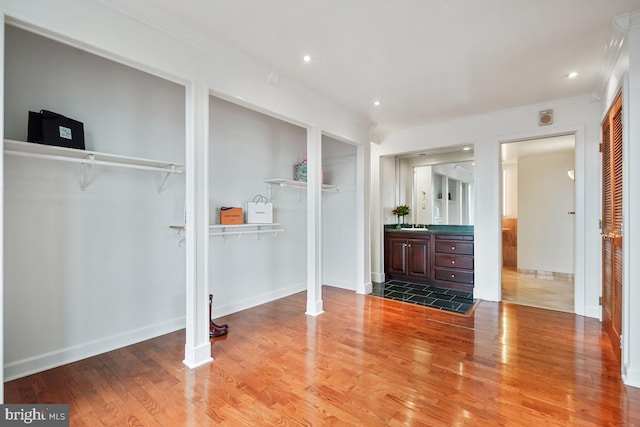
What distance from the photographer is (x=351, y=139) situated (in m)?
4.16

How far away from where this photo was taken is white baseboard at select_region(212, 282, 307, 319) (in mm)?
3430

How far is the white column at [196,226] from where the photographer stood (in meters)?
2.35

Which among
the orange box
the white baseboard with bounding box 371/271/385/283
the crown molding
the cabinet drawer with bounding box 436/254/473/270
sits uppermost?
the crown molding

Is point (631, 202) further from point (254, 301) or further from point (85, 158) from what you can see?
point (85, 158)

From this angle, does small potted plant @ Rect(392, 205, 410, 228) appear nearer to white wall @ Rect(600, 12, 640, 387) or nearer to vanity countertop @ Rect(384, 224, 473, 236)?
vanity countertop @ Rect(384, 224, 473, 236)

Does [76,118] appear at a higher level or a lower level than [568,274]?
higher

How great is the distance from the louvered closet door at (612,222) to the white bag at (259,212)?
3.15m

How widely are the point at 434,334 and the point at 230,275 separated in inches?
87.6

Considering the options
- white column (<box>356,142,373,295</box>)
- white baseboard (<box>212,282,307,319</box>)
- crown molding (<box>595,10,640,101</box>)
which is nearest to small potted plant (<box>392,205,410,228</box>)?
white column (<box>356,142,373,295</box>)

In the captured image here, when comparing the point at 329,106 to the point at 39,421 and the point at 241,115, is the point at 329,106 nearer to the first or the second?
the point at 241,115

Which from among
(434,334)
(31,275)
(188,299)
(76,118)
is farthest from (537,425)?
(76,118)

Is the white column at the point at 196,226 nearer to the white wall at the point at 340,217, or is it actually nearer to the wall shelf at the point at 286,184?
the wall shelf at the point at 286,184

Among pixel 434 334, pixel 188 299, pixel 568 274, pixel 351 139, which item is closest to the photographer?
pixel 188 299

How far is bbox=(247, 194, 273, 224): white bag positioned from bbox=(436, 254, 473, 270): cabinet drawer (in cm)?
273
